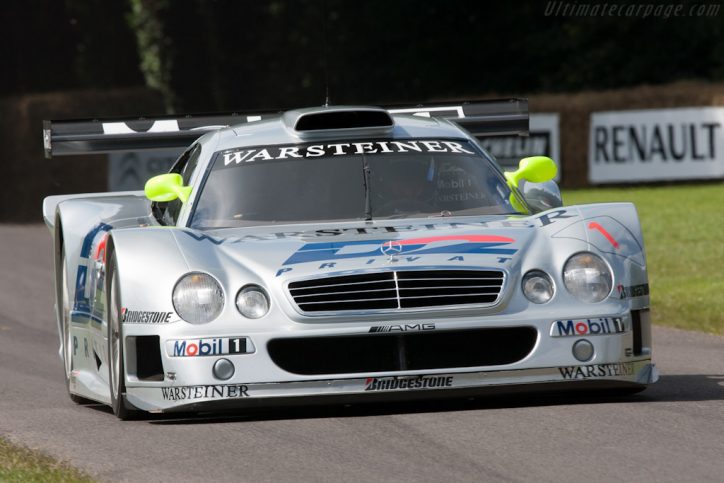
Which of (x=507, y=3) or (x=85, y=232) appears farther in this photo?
(x=507, y=3)

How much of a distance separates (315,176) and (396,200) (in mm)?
404

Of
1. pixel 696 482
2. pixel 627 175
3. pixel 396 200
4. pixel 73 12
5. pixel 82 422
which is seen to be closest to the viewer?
pixel 696 482

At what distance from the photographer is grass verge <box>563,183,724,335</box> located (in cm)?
1184

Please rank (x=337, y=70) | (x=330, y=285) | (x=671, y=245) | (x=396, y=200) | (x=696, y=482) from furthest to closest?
(x=337, y=70) → (x=671, y=245) → (x=396, y=200) → (x=330, y=285) → (x=696, y=482)

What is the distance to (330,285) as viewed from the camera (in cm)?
643

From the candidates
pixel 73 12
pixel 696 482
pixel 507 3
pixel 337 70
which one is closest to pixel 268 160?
pixel 696 482

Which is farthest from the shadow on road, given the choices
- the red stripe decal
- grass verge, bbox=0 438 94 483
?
grass verge, bbox=0 438 94 483

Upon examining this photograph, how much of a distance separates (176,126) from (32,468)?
410 centimetres

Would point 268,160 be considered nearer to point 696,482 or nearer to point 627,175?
point 696,482

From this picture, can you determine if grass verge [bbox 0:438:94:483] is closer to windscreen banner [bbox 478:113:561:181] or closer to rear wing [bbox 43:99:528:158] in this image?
rear wing [bbox 43:99:528:158]

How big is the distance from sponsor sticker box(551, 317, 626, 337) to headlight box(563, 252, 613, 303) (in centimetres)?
11

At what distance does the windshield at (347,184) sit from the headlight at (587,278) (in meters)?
0.94

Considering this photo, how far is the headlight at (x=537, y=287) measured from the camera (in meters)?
6.53

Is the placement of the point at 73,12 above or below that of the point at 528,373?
above
